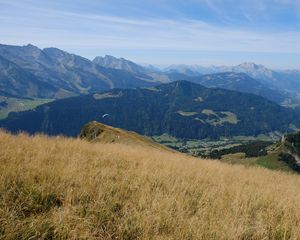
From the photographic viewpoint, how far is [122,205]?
6.91m

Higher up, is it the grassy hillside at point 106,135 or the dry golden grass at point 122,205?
the dry golden grass at point 122,205

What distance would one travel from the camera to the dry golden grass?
5.68 metres

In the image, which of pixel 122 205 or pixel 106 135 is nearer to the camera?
pixel 122 205

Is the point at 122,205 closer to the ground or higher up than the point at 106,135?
higher up

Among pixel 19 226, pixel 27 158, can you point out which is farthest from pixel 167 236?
pixel 27 158

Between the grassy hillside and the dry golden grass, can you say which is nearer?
the dry golden grass

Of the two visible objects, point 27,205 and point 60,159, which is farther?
point 60,159

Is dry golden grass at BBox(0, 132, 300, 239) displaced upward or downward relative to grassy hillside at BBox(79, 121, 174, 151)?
upward

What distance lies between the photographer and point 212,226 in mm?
6156

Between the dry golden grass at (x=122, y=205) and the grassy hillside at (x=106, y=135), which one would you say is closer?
the dry golden grass at (x=122, y=205)

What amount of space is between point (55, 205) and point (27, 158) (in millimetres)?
2659

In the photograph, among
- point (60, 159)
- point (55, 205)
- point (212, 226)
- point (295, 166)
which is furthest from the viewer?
point (295, 166)

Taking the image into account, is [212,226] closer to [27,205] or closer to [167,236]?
[167,236]

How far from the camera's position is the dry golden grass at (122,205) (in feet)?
18.6
